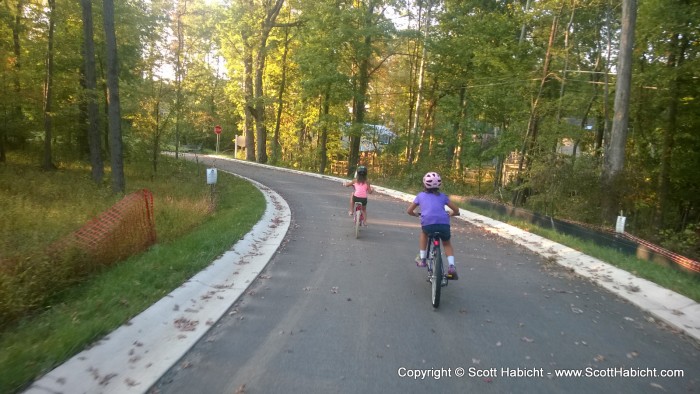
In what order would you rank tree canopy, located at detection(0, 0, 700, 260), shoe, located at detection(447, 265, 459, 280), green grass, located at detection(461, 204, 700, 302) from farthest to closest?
tree canopy, located at detection(0, 0, 700, 260)
green grass, located at detection(461, 204, 700, 302)
shoe, located at detection(447, 265, 459, 280)

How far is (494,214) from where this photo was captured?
52.2 ft

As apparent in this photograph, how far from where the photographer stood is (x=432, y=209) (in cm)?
648

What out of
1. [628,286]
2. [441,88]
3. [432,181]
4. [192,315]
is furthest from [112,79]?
[441,88]

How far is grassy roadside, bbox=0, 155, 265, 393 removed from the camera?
12.5 ft

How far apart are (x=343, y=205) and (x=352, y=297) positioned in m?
10.3

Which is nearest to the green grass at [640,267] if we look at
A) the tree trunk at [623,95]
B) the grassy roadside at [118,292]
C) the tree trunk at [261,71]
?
the tree trunk at [623,95]

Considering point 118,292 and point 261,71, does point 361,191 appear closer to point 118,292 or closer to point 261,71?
point 118,292

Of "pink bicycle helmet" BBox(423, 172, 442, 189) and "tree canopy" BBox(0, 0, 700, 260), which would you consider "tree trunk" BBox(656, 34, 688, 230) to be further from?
"pink bicycle helmet" BBox(423, 172, 442, 189)

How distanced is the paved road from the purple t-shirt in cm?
105

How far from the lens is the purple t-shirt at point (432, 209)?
252 inches

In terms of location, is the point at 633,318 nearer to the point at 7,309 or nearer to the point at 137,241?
the point at 7,309

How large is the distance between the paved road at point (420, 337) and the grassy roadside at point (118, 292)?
0.96 meters

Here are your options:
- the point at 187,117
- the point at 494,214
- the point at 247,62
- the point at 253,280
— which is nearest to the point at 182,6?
the point at 187,117

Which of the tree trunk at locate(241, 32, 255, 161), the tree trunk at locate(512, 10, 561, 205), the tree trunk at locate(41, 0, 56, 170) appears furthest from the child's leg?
the tree trunk at locate(241, 32, 255, 161)
